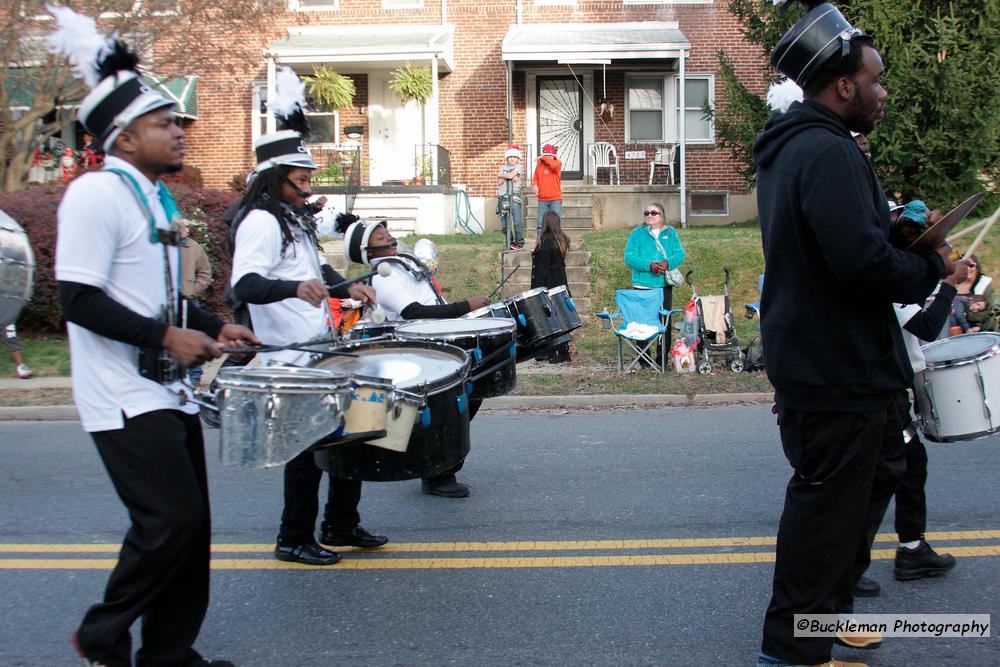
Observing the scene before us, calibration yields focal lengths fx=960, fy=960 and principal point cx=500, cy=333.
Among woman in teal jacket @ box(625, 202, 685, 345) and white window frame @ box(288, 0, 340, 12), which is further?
white window frame @ box(288, 0, 340, 12)

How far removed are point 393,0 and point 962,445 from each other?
18.2 m

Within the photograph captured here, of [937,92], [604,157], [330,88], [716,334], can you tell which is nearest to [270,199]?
[716,334]

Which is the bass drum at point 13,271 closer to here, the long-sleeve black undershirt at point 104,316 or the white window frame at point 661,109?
the long-sleeve black undershirt at point 104,316

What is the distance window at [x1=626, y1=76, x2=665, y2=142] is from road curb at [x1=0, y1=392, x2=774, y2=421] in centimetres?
1364

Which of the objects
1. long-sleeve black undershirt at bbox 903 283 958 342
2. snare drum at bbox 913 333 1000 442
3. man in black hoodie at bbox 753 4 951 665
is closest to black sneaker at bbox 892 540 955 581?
snare drum at bbox 913 333 1000 442

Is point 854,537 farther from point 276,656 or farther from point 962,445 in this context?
point 962,445

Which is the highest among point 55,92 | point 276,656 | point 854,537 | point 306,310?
point 55,92

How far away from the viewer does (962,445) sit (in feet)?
24.2

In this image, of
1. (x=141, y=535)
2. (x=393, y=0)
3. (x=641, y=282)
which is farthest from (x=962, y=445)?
(x=393, y=0)

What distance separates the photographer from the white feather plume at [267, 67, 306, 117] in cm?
504

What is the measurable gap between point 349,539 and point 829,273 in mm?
3181

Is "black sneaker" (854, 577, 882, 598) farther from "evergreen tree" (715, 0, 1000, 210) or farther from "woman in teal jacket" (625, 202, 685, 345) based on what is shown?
"evergreen tree" (715, 0, 1000, 210)

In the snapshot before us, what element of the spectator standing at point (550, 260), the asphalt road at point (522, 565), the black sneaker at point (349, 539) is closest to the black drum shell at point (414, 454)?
the asphalt road at point (522, 565)

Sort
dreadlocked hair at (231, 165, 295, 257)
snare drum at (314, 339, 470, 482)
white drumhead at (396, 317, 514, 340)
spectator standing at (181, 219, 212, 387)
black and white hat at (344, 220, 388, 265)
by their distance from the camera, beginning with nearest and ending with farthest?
snare drum at (314, 339, 470, 482), dreadlocked hair at (231, 165, 295, 257), white drumhead at (396, 317, 514, 340), black and white hat at (344, 220, 388, 265), spectator standing at (181, 219, 212, 387)
